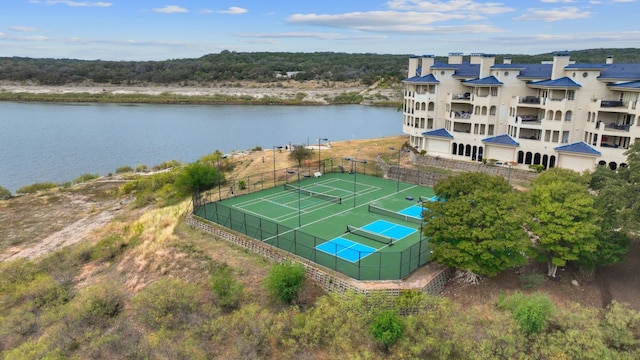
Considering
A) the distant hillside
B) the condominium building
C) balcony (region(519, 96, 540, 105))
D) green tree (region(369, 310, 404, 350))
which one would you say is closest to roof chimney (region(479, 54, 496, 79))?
the condominium building

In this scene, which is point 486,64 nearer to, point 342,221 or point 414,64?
point 414,64

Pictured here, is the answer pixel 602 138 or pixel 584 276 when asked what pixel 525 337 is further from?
pixel 602 138

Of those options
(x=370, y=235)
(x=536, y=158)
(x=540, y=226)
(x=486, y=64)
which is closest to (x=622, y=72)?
(x=536, y=158)

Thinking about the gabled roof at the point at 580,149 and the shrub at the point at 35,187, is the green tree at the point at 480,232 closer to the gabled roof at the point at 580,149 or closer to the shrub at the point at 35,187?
the gabled roof at the point at 580,149

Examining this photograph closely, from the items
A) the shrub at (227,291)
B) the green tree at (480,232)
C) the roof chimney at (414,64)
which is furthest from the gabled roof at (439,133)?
the shrub at (227,291)

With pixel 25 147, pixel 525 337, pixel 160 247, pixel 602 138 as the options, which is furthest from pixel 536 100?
pixel 25 147

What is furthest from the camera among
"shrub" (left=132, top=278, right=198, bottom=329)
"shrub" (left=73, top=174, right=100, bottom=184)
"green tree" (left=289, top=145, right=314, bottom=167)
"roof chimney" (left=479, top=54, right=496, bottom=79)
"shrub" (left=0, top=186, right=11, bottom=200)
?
"shrub" (left=73, top=174, right=100, bottom=184)

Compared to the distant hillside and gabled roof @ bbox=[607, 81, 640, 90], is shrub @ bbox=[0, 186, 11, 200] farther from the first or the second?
the distant hillside
